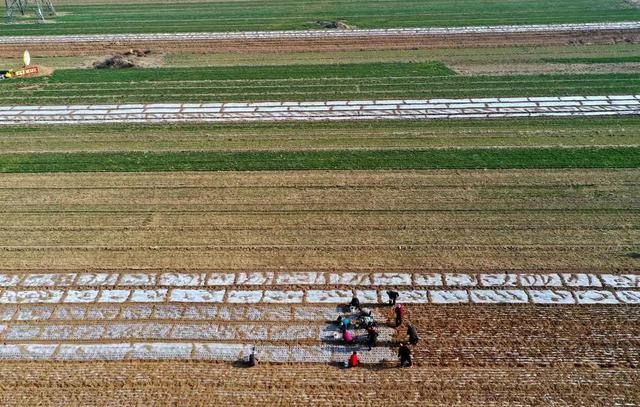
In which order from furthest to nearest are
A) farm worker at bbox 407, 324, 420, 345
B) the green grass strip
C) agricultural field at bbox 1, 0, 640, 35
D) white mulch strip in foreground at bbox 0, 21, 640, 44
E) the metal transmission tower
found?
the metal transmission tower → agricultural field at bbox 1, 0, 640, 35 → white mulch strip in foreground at bbox 0, 21, 640, 44 → the green grass strip → farm worker at bbox 407, 324, 420, 345

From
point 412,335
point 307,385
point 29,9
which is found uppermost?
point 29,9

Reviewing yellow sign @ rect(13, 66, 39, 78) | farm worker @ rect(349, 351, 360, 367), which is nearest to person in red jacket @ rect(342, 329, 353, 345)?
farm worker @ rect(349, 351, 360, 367)

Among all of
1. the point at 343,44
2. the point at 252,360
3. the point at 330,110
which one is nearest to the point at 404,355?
the point at 252,360

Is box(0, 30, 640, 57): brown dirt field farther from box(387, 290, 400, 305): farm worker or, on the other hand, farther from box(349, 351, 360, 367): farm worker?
box(349, 351, 360, 367): farm worker

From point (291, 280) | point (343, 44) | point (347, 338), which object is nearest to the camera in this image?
point (347, 338)

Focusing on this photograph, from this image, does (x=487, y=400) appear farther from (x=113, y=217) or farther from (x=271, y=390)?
(x=113, y=217)

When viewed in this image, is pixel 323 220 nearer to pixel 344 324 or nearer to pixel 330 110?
pixel 344 324

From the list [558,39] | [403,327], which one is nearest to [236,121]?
[403,327]
